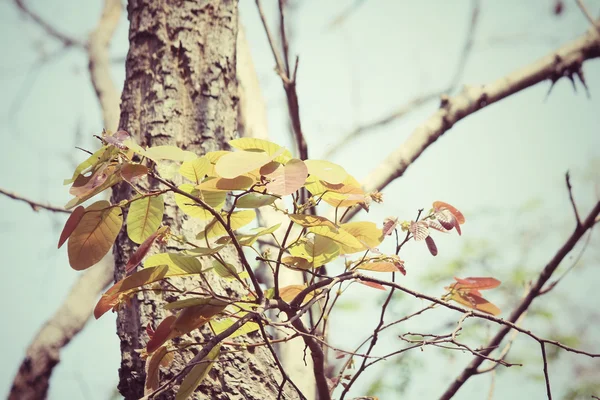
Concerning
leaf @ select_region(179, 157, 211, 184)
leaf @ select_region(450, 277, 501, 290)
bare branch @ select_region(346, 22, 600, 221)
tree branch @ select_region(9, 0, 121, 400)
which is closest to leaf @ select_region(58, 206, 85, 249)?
leaf @ select_region(179, 157, 211, 184)

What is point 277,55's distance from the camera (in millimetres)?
1329

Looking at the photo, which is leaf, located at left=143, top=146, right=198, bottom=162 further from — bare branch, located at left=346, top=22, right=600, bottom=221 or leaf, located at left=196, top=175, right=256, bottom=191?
bare branch, located at left=346, top=22, right=600, bottom=221

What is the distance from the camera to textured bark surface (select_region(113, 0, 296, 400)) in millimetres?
680

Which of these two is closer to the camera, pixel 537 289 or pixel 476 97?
pixel 537 289

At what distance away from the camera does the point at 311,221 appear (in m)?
0.49

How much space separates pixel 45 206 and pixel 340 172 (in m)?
1.30

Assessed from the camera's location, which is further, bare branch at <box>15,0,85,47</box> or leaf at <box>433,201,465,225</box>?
bare branch at <box>15,0,85,47</box>

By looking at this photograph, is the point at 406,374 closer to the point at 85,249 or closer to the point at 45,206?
the point at 45,206

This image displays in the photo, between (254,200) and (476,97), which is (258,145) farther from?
(476,97)

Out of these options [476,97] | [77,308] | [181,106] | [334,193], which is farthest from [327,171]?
[77,308]

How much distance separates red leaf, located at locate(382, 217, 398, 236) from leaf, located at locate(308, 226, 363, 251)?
0.05 metres

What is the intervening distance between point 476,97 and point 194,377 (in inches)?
52.0

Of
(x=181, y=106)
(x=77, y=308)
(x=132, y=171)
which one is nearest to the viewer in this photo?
(x=132, y=171)

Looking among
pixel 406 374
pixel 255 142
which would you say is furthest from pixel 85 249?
pixel 406 374
